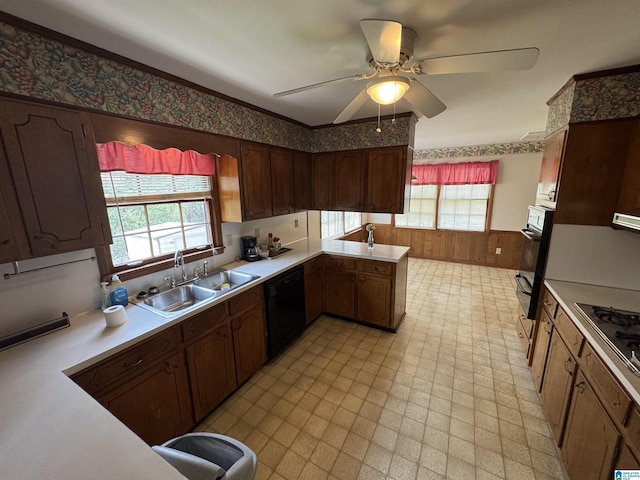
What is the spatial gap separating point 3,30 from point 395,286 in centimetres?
317

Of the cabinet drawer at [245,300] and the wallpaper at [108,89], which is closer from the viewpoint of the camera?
the wallpaper at [108,89]

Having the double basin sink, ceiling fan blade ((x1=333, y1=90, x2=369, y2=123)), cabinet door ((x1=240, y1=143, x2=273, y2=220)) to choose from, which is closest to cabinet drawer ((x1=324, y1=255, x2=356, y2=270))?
cabinet door ((x1=240, y1=143, x2=273, y2=220))

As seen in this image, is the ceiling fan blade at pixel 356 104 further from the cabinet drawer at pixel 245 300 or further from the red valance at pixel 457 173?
the red valance at pixel 457 173

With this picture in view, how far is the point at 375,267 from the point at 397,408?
1339 millimetres

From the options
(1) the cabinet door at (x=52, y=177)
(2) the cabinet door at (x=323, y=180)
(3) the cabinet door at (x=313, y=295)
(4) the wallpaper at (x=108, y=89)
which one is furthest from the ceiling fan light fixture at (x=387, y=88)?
(3) the cabinet door at (x=313, y=295)

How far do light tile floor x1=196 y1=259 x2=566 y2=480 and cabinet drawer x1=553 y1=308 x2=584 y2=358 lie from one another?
709 millimetres

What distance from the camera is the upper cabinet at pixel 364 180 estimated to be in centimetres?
290

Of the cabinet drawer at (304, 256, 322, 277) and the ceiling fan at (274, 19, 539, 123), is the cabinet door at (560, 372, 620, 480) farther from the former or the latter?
the cabinet drawer at (304, 256, 322, 277)

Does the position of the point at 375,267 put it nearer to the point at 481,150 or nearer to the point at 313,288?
the point at 313,288

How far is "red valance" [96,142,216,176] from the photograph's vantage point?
5.29ft

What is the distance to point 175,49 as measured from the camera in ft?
4.82

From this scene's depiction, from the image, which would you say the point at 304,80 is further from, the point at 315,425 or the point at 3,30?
the point at 315,425

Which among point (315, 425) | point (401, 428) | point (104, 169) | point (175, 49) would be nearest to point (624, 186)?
point (401, 428)

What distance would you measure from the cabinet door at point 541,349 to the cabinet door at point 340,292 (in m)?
1.71
